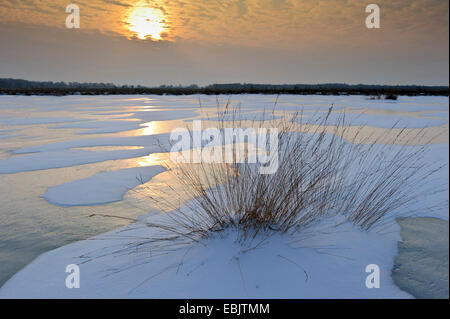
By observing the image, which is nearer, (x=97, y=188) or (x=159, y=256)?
(x=159, y=256)

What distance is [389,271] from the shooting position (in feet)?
7.02

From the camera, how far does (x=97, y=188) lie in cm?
415

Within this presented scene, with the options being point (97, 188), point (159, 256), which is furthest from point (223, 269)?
point (97, 188)

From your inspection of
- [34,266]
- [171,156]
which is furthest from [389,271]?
[171,156]

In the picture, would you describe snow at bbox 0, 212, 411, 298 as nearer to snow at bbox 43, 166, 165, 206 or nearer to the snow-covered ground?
the snow-covered ground

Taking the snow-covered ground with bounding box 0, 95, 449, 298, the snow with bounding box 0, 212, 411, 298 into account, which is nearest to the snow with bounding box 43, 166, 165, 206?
the snow-covered ground with bounding box 0, 95, 449, 298

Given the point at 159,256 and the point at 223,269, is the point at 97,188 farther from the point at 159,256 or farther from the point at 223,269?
the point at 223,269

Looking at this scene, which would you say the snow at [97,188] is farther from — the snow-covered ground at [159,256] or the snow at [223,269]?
Result: the snow at [223,269]

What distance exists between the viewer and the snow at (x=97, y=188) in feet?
12.2

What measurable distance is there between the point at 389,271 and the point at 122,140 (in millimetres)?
7060

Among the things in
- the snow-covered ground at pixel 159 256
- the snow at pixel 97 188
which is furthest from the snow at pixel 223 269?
the snow at pixel 97 188

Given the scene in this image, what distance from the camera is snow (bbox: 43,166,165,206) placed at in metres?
3.71
